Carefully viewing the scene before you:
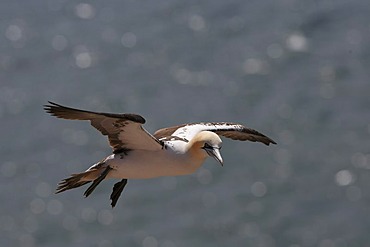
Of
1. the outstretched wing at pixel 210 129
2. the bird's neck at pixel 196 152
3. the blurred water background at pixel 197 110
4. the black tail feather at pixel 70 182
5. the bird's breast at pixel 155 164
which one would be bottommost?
the black tail feather at pixel 70 182

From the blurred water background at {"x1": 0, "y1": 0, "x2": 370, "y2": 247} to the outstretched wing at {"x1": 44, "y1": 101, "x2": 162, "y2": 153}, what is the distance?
2869cm

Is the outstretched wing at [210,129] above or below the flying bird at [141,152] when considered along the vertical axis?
above

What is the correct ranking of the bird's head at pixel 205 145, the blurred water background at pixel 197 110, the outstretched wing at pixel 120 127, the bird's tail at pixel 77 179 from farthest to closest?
the blurred water background at pixel 197 110, the bird's tail at pixel 77 179, the bird's head at pixel 205 145, the outstretched wing at pixel 120 127

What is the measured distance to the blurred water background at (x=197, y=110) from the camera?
46688 mm

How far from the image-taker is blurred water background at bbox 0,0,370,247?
4669 cm

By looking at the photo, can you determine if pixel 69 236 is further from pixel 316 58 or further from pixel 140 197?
pixel 316 58

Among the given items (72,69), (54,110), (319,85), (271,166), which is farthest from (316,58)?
(54,110)

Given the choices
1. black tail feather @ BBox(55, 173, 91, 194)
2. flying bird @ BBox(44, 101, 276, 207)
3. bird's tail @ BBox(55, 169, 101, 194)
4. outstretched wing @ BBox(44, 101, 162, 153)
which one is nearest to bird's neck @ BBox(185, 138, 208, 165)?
flying bird @ BBox(44, 101, 276, 207)

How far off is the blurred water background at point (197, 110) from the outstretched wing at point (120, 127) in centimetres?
2869

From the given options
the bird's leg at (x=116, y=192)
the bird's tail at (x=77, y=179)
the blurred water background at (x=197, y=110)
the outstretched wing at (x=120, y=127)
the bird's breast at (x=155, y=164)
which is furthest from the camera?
the blurred water background at (x=197, y=110)

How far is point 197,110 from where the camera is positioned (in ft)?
153

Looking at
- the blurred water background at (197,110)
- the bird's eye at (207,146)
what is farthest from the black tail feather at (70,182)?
the blurred water background at (197,110)

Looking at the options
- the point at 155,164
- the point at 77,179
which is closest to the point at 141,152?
the point at 155,164

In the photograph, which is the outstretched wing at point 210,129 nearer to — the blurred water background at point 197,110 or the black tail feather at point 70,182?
the black tail feather at point 70,182
